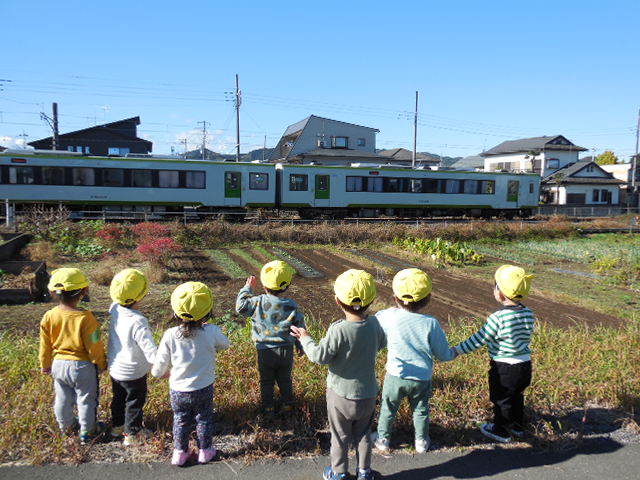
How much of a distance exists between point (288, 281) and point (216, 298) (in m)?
6.32

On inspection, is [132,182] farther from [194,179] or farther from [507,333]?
[507,333]

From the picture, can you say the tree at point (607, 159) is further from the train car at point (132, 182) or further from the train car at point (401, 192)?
the train car at point (132, 182)

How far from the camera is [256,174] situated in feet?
66.4

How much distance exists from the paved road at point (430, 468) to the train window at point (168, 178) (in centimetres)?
1740

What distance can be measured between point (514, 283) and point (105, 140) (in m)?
44.0

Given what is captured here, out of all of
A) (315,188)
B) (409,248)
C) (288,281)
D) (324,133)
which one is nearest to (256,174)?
(315,188)

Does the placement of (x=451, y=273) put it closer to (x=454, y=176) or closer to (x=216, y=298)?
(x=216, y=298)

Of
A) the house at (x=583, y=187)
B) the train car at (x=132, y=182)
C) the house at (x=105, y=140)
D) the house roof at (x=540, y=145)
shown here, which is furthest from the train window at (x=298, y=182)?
the house roof at (x=540, y=145)

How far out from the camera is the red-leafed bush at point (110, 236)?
14125 millimetres

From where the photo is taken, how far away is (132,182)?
18.6 metres

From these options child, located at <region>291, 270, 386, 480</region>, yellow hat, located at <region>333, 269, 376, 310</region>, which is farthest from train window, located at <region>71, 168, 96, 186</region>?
yellow hat, located at <region>333, 269, 376, 310</region>

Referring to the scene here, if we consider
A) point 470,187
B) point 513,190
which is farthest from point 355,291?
point 513,190

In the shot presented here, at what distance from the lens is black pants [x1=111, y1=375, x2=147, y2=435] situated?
303cm

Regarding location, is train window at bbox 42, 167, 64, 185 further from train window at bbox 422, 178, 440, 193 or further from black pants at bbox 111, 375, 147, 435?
black pants at bbox 111, 375, 147, 435
